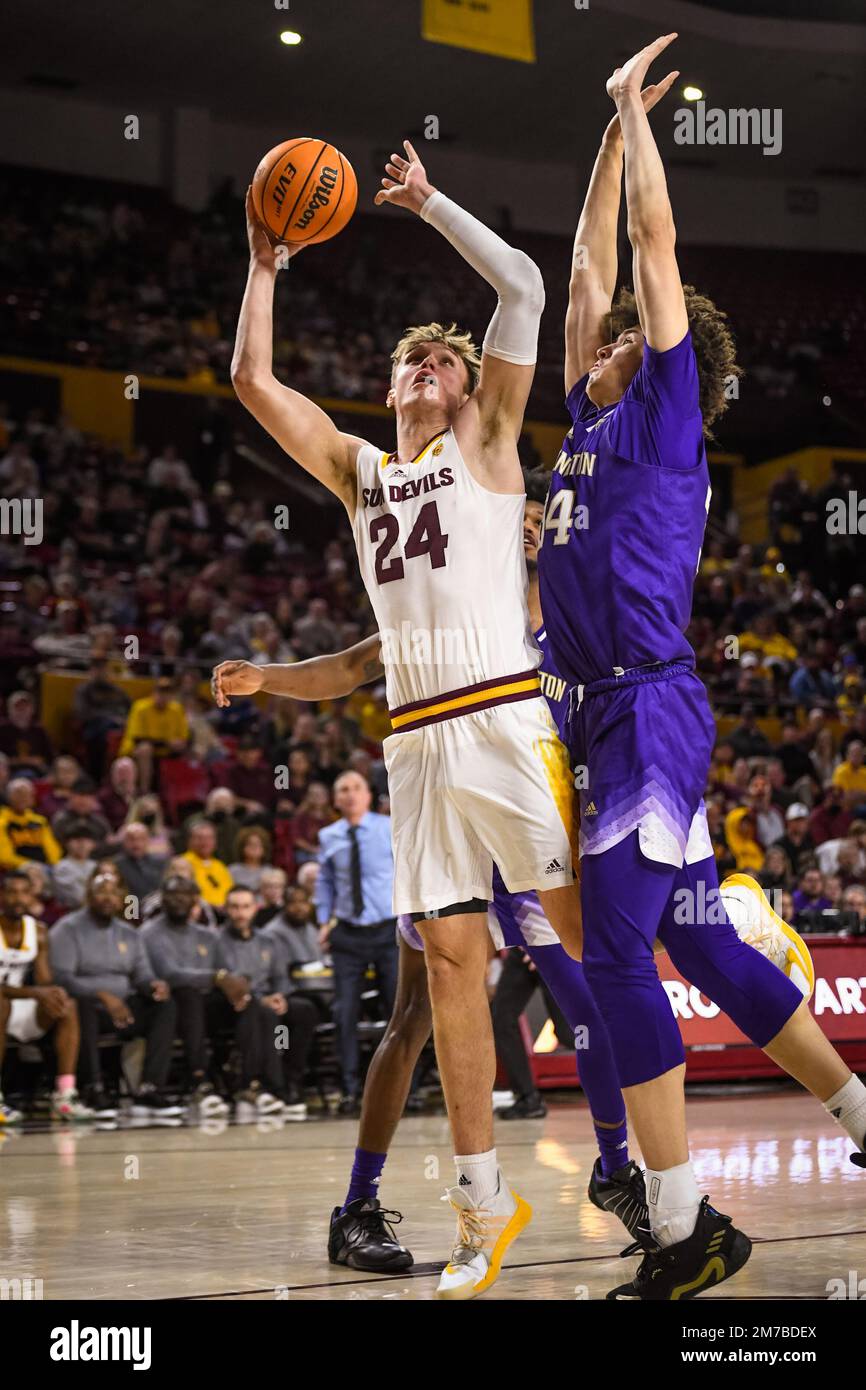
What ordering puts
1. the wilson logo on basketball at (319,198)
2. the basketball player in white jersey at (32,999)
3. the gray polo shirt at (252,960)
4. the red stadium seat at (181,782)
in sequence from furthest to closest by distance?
the red stadium seat at (181,782) < the gray polo shirt at (252,960) < the basketball player in white jersey at (32,999) < the wilson logo on basketball at (319,198)

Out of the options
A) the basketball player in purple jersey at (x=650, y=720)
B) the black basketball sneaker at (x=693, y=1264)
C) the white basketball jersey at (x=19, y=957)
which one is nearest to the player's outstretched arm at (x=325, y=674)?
the basketball player in purple jersey at (x=650, y=720)

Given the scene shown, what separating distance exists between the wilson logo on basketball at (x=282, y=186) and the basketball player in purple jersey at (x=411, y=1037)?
133cm

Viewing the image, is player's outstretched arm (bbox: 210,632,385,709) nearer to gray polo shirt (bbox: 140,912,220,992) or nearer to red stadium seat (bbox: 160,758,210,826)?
gray polo shirt (bbox: 140,912,220,992)

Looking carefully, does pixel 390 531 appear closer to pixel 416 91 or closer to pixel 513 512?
pixel 513 512

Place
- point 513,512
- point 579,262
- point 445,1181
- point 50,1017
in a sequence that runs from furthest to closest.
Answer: point 50,1017
point 445,1181
point 579,262
point 513,512

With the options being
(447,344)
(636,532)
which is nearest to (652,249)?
(636,532)

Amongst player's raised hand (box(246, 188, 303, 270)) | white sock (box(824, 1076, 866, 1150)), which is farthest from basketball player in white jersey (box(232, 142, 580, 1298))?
white sock (box(824, 1076, 866, 1150))

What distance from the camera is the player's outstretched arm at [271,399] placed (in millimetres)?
4430

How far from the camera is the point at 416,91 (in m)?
21.0

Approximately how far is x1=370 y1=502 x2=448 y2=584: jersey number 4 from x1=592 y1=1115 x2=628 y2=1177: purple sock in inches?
68.9

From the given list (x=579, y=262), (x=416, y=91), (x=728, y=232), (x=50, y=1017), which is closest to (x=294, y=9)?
(x=416, y=91)

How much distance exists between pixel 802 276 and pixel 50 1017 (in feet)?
61.0

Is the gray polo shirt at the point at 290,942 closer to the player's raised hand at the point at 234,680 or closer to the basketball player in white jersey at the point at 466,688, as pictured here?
the player's raised hand at the point at 234,680

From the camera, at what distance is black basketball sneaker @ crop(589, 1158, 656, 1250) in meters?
4.43
